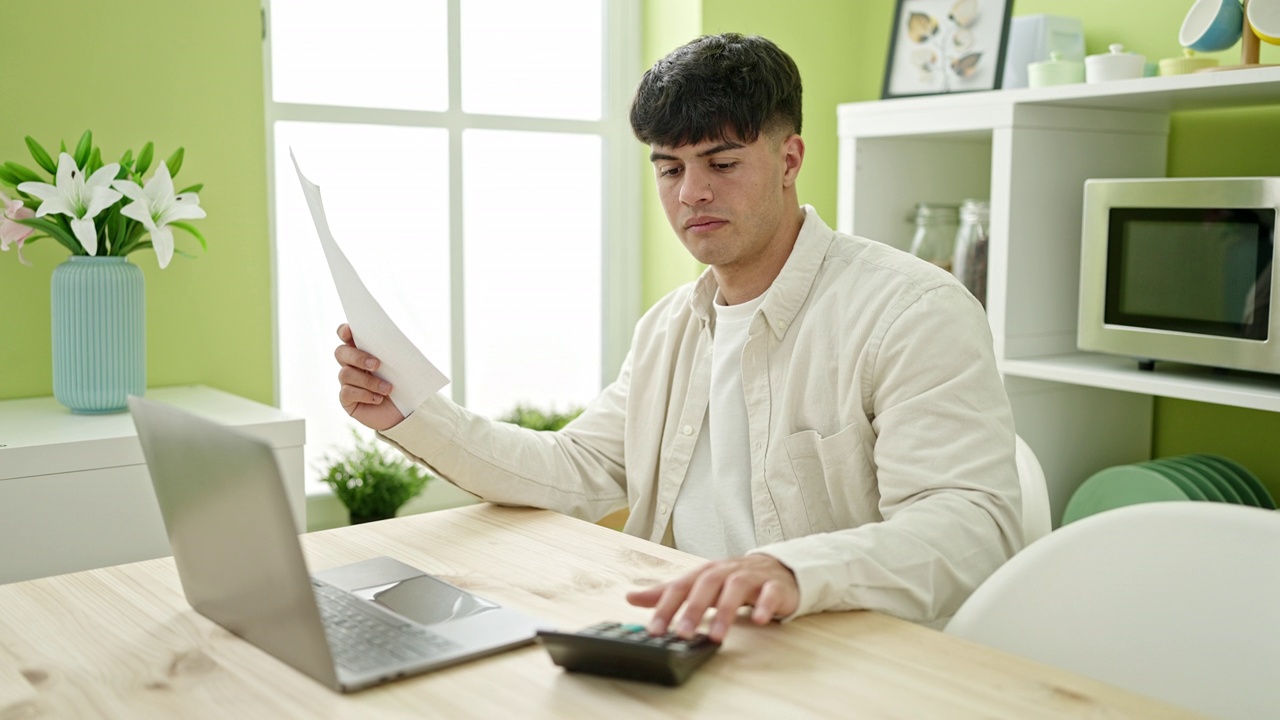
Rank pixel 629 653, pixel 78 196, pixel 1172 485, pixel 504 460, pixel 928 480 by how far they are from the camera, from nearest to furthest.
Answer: pixel 629 653 → pixel 928 480 → pixel 504 460 → pixel 78 196 → pixel 1172 485

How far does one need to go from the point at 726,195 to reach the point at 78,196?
1125 millimetres

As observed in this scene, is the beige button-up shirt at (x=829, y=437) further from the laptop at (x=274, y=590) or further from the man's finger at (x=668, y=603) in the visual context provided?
the laptop at (x=274, y=590)

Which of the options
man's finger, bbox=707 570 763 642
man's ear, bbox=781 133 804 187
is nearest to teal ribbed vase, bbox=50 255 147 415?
man's ear, bbox=781 133 804 187

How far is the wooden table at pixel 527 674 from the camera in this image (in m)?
0.83

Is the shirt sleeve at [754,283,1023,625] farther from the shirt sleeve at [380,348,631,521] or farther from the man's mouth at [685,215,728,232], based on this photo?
the shirt sleeve at [380,348,631,521]

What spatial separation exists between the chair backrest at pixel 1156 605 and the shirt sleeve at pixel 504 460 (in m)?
0.59

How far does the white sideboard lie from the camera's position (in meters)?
1.75

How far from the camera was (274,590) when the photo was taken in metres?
0.88

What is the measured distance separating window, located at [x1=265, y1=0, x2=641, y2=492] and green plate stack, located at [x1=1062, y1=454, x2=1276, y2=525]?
1285 millimetres

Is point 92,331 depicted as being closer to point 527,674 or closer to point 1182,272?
point 527,674

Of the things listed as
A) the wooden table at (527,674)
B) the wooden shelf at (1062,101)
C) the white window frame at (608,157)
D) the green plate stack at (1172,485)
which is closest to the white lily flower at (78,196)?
the white window frame at (608,157)

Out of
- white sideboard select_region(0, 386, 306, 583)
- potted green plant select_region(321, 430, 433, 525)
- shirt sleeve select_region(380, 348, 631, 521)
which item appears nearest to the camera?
shirt sleeve select_region(380, 348, 631, 521)

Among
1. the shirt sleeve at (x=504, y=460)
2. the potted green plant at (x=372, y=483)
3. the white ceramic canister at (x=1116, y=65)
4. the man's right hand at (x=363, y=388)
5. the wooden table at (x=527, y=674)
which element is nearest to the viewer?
the wooden table at (x=527, y=674)

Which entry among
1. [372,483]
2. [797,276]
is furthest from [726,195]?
[372,483]
